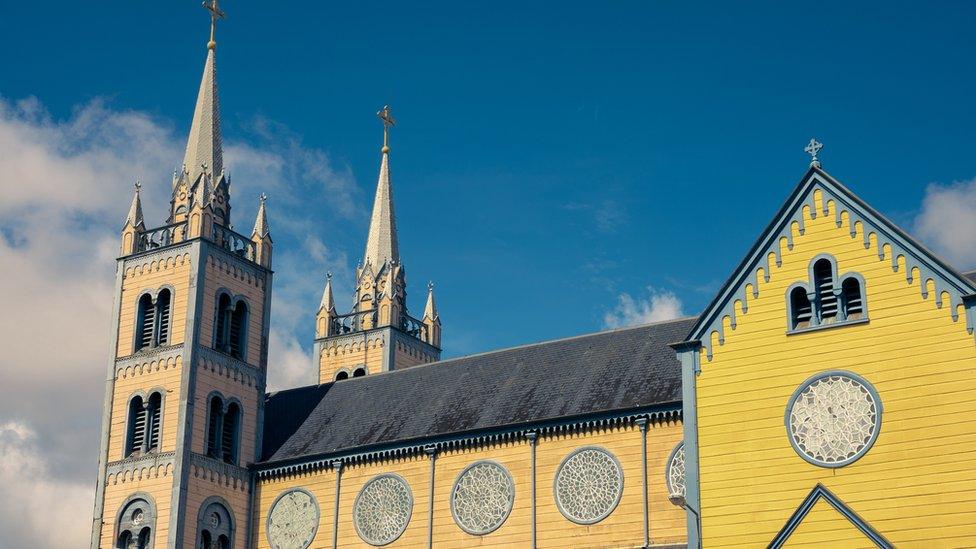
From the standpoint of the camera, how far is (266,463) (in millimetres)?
55188

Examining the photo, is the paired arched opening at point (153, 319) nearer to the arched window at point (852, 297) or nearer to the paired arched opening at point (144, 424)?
the paired arched opening at point (144, 424)

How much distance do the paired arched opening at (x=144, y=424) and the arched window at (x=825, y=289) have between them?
29.9m

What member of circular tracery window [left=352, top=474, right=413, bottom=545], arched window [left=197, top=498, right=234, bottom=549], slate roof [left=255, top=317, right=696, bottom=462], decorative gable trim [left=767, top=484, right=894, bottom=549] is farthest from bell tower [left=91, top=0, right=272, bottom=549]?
decorative gable trim [left=767, top=484, right=894, bottom=549]

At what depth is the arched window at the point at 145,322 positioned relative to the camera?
56969mm

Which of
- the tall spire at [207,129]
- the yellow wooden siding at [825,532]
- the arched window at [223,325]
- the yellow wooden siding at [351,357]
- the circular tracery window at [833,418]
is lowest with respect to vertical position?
the yellow wooden siding at [825,532]

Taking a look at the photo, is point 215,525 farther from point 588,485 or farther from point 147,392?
point 588,485

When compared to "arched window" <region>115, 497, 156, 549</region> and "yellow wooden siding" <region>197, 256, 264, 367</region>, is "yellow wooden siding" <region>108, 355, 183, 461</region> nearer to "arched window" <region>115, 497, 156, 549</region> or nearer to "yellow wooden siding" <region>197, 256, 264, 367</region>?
"yellow wooden siding" <region>197, 256, 264, 367</region>

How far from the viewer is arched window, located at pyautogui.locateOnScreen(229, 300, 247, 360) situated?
57781 mm

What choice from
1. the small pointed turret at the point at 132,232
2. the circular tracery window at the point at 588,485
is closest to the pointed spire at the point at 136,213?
the small pointed turret at the point at 132,232

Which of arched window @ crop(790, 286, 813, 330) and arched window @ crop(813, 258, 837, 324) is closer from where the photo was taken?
arched window @ crop(813, 258, 837, 324)

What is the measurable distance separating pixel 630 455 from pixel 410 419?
1118 centimetres

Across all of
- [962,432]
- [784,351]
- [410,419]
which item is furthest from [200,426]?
[962,432]

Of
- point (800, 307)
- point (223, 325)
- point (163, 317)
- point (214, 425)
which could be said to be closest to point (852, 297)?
point (800, 307)

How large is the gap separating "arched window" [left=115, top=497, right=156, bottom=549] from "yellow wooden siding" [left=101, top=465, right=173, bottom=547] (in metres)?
0.25
